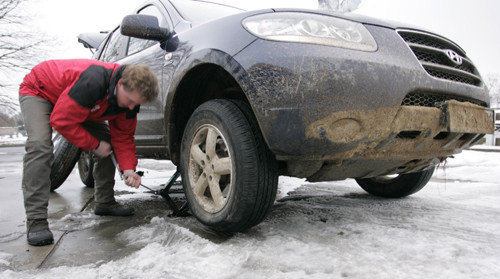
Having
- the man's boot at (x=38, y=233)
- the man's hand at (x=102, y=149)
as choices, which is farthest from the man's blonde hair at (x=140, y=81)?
the man's boot at (x=38, y=233)

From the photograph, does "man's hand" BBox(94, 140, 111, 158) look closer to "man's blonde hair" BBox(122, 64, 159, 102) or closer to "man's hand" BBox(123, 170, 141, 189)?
"man's hand" BBox(123, 170, 141, 189)

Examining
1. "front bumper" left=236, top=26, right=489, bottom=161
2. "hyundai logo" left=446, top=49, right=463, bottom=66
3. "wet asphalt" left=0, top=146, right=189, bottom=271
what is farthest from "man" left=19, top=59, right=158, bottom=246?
"hyundai logo" left=446, top=49, right=463, bottom=66

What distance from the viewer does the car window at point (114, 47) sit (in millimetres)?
3631

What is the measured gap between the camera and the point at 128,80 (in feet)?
6.47

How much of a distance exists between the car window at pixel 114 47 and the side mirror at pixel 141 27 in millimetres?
1280

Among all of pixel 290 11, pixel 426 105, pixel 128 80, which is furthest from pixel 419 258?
pixel 128 80

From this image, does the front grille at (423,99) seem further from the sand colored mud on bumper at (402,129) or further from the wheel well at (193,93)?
the wheel well at (193,93)

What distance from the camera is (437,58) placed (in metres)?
1.96

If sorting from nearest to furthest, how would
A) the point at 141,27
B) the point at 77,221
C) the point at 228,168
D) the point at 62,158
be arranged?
the point at 228,168, the point at 141,27, the point at 77,221, the point at 62,158

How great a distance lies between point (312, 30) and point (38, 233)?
1803 millimetres

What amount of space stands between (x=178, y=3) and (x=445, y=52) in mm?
1975

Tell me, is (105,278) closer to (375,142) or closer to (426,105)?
(375,142)

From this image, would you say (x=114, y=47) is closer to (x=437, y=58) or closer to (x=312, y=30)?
(x=312, y=30)

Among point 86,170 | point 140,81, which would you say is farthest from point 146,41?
point 86,170
